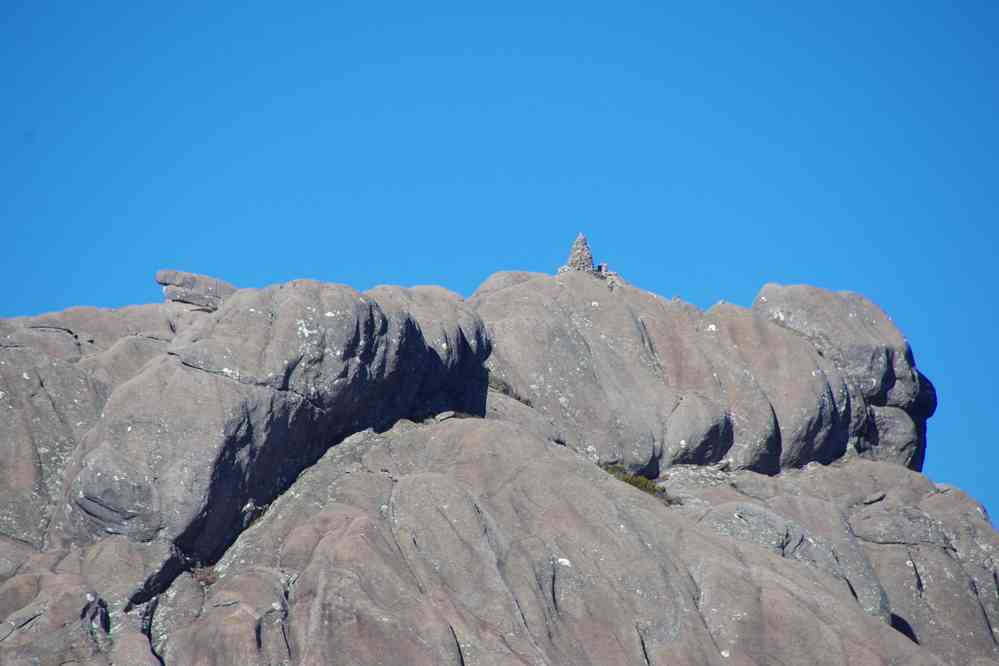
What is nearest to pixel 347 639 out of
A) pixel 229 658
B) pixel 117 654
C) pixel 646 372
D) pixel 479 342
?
pixel 229 658

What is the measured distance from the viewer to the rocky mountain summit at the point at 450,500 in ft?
158

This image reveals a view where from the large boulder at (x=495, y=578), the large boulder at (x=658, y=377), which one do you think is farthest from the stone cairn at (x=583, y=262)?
the large boulder at (x=495, y=578)

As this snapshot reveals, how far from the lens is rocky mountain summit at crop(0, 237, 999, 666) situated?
1892 inches

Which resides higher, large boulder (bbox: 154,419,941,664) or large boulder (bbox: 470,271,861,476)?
large boulder (bbox: 470,271,861,476)

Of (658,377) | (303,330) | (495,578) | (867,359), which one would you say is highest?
(867,359)

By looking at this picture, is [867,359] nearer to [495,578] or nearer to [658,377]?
[658,377]

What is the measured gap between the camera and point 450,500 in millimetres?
52000

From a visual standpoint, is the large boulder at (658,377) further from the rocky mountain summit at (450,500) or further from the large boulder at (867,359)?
the large boulder at (867,359)

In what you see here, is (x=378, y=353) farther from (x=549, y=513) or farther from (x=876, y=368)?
(x=876, y=368)

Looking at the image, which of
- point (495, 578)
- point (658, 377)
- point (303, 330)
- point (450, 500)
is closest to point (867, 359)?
point (658, 377)

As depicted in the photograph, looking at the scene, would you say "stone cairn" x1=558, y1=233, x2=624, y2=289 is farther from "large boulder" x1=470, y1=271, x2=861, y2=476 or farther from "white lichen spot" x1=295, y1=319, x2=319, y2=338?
"white lichen spot" x1=295, y1=319, x2=319, y2=338

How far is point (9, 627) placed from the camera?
1817 inches

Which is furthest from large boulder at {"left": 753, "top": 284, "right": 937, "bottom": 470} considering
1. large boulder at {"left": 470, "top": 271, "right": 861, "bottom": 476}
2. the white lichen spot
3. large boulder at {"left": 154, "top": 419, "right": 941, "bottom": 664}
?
the white lichen spot

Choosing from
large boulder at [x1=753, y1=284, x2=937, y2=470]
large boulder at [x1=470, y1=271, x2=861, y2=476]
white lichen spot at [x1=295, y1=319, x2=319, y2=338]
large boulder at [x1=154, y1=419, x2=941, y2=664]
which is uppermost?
large boulder at [x1=753, y1=284, x2=937, y2=470]
